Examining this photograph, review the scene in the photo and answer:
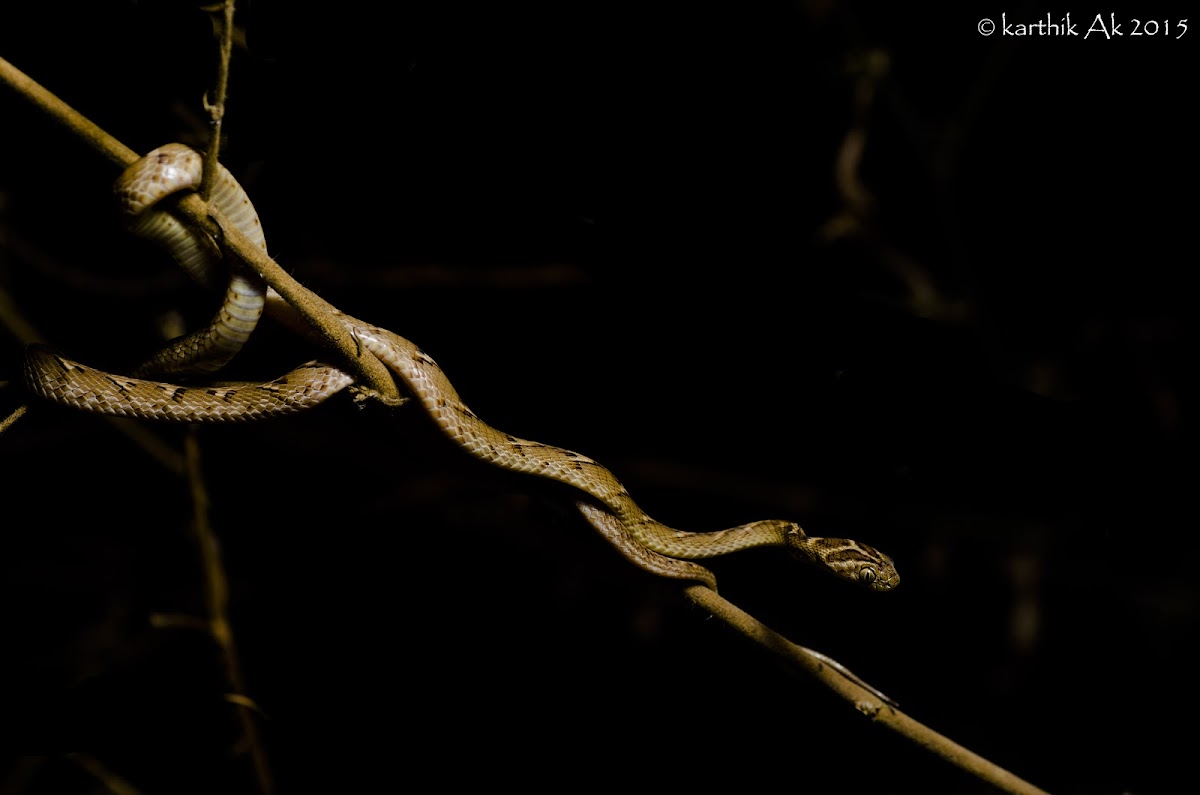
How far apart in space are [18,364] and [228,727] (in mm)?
1090

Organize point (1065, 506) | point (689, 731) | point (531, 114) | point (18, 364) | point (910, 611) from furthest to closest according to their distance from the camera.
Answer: point (689, 731)
point (910, 611)
point (1065, 506)
point (531, 114)
point (18, 364)

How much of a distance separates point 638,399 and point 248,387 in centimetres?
88

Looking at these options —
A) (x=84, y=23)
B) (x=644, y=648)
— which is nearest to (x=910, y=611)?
(x=644, y=648)

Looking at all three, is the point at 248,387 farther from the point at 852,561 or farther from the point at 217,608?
the point at 852,561

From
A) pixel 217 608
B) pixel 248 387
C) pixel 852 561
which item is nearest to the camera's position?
pixel 248 387

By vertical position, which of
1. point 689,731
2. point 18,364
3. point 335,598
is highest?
point 18,364

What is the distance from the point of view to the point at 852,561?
145 centimetres

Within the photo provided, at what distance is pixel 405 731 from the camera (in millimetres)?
2033

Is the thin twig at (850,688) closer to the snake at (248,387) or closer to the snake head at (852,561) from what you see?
the snake at (248,387)

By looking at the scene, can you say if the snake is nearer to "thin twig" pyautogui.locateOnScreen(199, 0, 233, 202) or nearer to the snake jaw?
"thin twig" pyautogui.locateOnScreen(199, 0, 233, 202)

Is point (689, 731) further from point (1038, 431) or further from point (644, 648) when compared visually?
point (1038, 431)

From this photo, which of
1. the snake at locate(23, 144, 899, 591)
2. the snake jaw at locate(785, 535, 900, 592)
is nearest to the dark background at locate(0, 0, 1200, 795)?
the snake at locate(23, 144, 899, 591)

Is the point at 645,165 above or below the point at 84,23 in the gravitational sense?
below

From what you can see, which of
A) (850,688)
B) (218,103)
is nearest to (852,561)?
(850,688)
